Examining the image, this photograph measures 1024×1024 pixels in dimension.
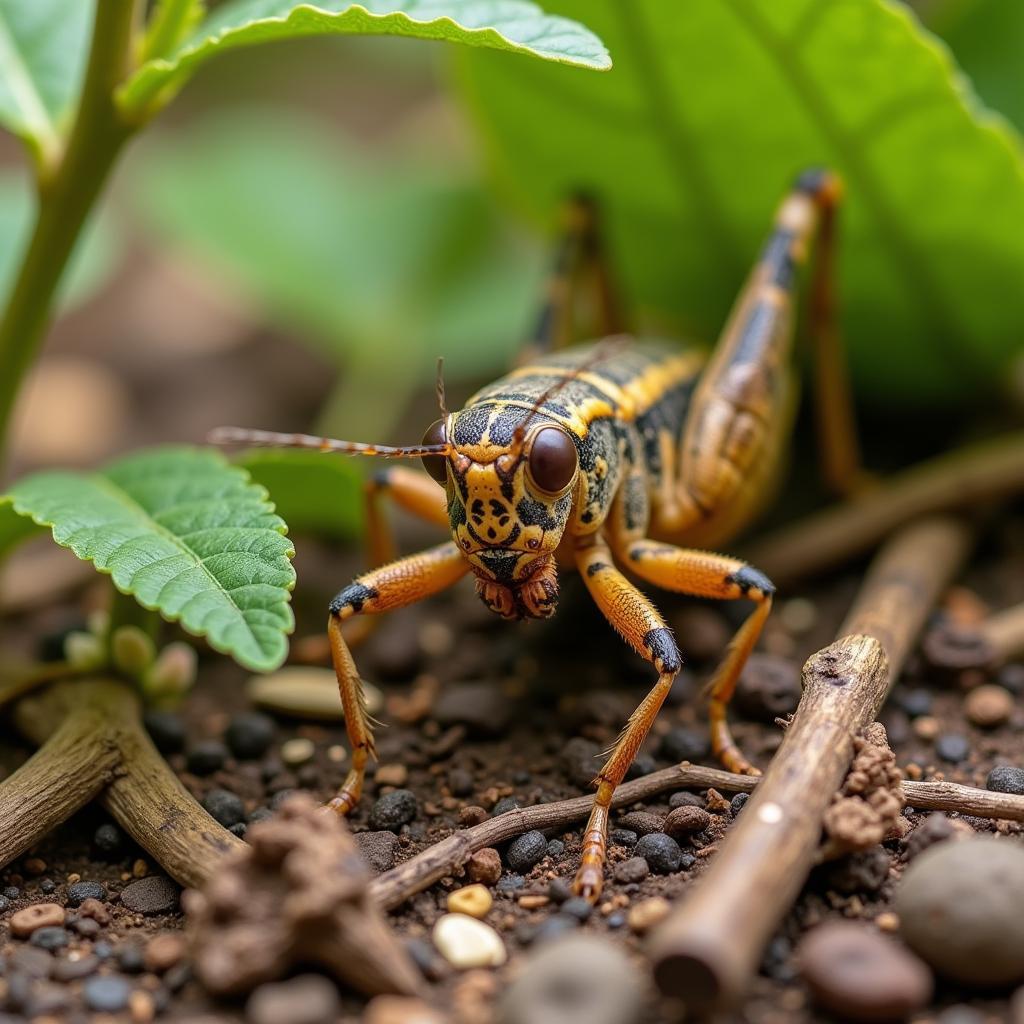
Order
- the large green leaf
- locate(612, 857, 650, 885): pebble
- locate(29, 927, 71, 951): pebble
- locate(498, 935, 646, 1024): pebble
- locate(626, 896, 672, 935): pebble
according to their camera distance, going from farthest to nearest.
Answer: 1. the large green leaf
2. locate(612, 857, 650, 885): pebble
3. locate(29, 927, 71, 951): pebble
4. locate(626, 896, 672, 935): pebble
5. locate(498, 935, 646, 1024): pebble

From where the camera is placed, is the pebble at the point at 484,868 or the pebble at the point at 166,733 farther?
the pebble at the point at 166,733

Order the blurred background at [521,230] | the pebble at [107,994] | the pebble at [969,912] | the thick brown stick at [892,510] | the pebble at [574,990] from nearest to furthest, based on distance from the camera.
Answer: the pebble at [574,990] → the pebble at [969,912] → the pebble at [107,994] → the blurred background at [521,230] → the thick brown stick at [892,510]

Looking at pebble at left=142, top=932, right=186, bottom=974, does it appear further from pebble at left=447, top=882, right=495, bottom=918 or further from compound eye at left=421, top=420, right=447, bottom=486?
compound eye at left=421, top=420, right=447, bottom=486

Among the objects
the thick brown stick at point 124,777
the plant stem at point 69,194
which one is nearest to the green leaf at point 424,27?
the plant stem at point 69,194

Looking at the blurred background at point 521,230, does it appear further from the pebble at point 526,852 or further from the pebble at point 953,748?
the pebble at point 953,748

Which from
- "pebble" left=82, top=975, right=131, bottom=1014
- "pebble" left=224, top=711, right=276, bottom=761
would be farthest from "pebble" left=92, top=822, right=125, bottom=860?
"pebble" left=82, top=975, right=131, bottom=1014
